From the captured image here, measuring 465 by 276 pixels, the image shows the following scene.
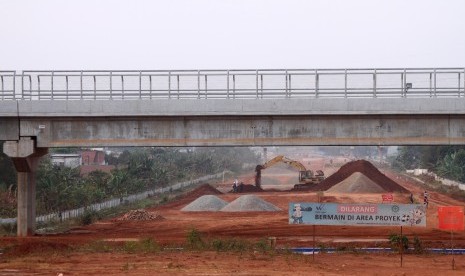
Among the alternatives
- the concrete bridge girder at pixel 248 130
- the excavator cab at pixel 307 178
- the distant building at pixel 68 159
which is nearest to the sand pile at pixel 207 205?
the excavator cab at pixel 307 178

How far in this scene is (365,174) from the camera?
279ft

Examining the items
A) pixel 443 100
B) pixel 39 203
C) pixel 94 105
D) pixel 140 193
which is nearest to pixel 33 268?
pixel 94 105

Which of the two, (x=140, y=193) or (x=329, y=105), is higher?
(x=329, y=105)

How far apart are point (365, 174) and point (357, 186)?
10598mm

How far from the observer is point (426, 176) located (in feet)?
343

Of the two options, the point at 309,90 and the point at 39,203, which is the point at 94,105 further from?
the point at 39,203

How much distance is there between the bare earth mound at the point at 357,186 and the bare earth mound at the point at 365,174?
6.50ft

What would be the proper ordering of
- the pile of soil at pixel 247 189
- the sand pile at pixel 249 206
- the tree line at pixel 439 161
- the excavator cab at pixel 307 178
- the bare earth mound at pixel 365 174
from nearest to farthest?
1. the sand pile at pixel 249 206
2. the bare earth mound at pixel 365 174
3. the pile of soil at pixel 247 189
4. the excavator cab at pixel 307 178
5. the tree line at pixel 439 161

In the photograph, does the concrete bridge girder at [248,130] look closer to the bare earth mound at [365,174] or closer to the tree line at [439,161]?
the bare earth mound at [365,174]

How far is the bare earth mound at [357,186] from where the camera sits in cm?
7400

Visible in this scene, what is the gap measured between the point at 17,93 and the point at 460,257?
22904mm

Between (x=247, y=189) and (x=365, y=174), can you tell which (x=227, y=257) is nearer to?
(x=247, y=189)

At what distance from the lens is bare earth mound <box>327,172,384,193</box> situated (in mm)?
74000

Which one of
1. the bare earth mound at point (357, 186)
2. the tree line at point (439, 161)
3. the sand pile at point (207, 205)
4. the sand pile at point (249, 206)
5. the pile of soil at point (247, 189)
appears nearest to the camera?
the sand pile at point (249, 206)
